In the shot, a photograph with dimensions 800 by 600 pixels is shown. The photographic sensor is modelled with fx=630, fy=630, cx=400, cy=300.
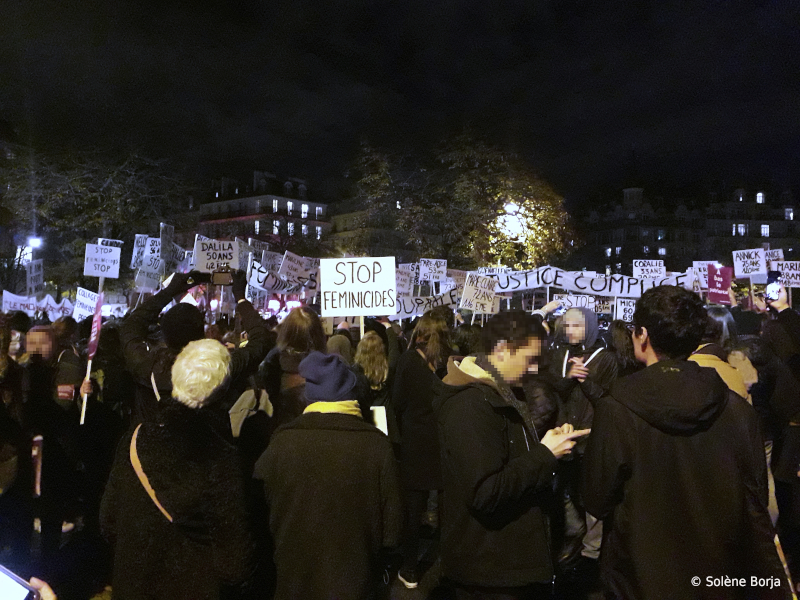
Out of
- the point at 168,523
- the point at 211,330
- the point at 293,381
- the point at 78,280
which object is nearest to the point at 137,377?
the point at 293,381

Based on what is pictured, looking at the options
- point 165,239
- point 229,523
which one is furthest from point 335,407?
point 165,239

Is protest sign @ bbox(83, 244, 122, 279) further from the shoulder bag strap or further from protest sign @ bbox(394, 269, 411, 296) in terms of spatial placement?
the shoulder bag strap

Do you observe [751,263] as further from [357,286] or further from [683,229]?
[683,229]

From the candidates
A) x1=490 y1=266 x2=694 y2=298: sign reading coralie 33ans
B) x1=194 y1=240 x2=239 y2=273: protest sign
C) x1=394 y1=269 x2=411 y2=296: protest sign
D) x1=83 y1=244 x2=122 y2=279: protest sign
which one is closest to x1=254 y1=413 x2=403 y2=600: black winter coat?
x1=83 y1=244 x2=122 y2=279: protest sign

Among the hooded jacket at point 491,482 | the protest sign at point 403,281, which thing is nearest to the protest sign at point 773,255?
the protest sign at point 403,281

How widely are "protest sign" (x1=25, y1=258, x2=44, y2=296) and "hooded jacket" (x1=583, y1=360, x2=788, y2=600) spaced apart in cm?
1334

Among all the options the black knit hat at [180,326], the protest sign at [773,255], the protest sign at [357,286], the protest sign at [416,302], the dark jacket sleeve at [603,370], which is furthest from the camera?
the protest sign at [416,302]

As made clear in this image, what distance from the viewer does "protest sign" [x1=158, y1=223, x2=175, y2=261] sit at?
46.4 feet

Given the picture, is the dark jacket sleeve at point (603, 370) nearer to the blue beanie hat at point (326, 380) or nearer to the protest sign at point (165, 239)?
the blue beanie hat at point (326, 380)

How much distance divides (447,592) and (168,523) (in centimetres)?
321

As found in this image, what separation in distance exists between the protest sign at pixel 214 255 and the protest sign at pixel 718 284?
1077cm

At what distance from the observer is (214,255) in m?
13.1

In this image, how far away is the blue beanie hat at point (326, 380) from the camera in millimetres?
3129

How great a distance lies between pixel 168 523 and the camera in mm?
2754
